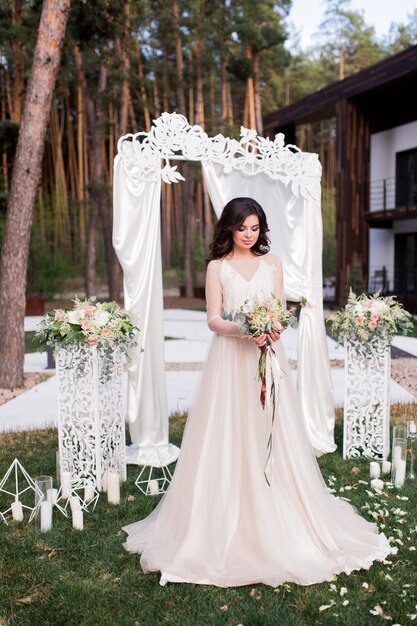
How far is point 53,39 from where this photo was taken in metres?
7.10

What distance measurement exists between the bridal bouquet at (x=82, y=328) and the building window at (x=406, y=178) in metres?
13.7

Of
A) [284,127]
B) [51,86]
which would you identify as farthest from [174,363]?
[284,127]

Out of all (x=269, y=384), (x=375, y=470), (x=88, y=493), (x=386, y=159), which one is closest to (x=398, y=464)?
(x=375, y=470)

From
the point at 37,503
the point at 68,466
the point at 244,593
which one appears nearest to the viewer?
the point at 244,593

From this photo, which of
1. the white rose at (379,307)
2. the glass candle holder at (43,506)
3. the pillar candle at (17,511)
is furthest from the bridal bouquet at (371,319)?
the pillar candle at (17,511)

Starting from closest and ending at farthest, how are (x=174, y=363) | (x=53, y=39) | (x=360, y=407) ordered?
(x=360, y=407), (x=53, y=39), (x=174, y=363)

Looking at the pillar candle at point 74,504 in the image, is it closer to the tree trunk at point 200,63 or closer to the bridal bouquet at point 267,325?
the bridal bouquet at point 267,325

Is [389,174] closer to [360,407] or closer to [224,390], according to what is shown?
[360,407]

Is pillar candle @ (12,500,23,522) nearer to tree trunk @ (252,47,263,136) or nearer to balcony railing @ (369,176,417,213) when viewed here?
balcony railing @ (369,176,417,213)

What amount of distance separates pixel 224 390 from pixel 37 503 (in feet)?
4.28

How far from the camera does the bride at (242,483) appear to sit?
117 inches

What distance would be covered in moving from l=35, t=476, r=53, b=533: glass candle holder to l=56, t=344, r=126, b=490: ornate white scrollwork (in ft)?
1.93

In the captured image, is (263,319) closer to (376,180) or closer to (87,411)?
(87,411)

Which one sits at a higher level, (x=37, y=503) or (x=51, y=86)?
(x=51, y=86)
